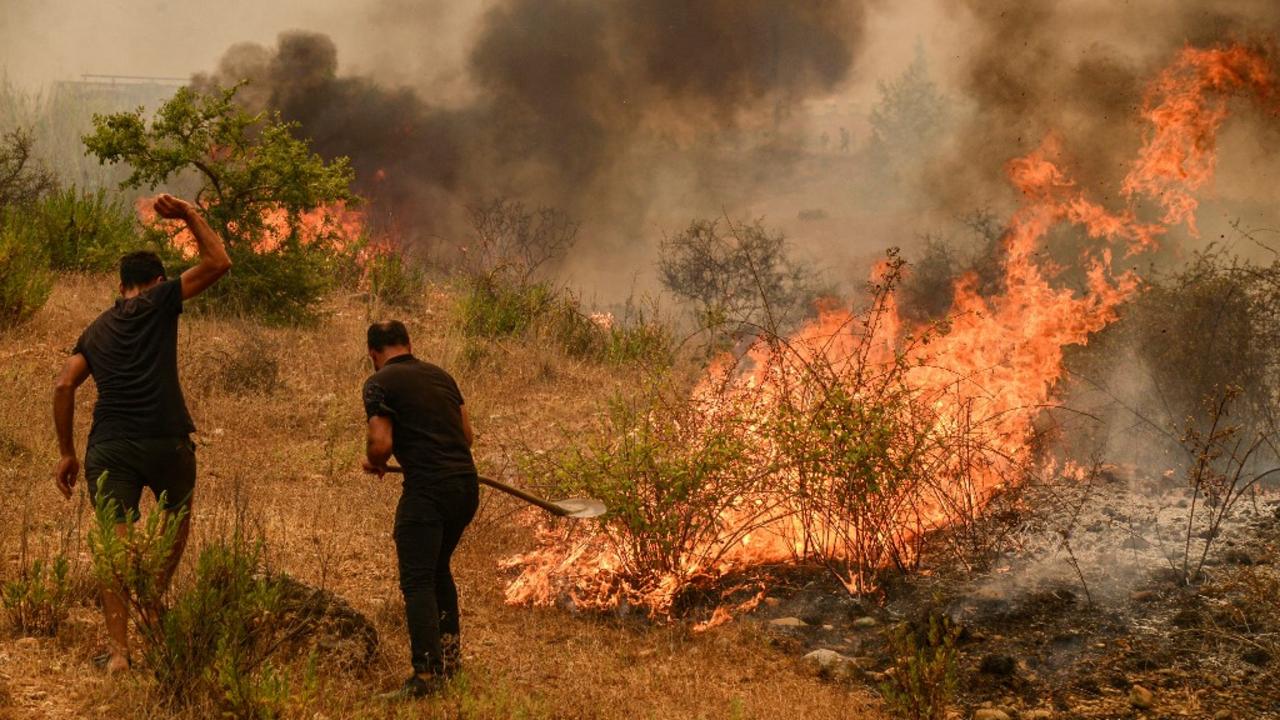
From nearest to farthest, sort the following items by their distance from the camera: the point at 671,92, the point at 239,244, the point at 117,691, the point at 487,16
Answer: the point at 117,691, the point at 239,244, the point at 671,92, the point at 487,16

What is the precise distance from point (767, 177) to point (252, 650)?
2410 cm

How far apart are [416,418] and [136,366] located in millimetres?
1119

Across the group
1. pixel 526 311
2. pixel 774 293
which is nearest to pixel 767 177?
pixel 774 293

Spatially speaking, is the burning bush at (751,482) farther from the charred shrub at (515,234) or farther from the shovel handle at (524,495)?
the charred shrub at (515,234)

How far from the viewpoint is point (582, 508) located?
5.60m

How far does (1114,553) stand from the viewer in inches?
249

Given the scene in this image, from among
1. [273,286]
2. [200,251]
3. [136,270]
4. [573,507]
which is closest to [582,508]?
[573,507]

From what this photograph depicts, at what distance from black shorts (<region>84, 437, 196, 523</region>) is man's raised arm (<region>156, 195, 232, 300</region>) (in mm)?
618

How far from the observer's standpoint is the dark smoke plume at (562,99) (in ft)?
66.3

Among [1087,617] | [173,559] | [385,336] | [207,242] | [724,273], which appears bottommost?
[1087,617]

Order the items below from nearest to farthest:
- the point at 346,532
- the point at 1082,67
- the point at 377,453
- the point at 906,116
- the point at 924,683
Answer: the point at 924,683 → the point at 377,453 → the point at 346,532 → the point at 1082,67 → the point at 906,116

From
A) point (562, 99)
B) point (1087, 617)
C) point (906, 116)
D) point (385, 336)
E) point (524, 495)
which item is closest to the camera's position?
point (385, 336)

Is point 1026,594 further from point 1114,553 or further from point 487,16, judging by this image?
point 487,16

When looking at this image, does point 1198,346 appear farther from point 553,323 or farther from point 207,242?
point 553,323
